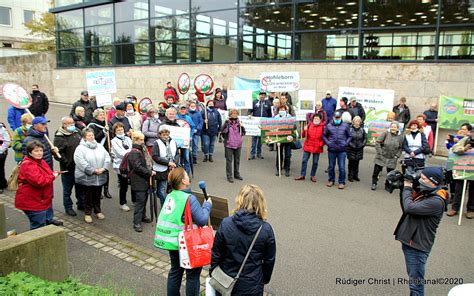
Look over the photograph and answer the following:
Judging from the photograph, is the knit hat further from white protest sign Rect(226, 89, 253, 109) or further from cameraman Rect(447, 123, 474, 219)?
white protest sign Rect(226, 89, 253, 109)

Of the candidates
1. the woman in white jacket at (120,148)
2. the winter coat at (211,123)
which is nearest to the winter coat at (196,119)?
the winter coat at (211,123)

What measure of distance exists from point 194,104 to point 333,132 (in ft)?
13.7

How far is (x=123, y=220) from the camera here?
743 centimetres

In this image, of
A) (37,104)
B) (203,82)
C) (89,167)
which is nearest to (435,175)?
(89,167)

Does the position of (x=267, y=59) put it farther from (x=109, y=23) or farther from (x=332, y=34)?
(x=109, y=23)

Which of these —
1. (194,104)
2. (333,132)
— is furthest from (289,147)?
(194,104)

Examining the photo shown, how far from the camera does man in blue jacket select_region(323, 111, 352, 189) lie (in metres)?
9.58

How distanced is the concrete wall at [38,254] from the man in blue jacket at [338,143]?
6653 millimetres

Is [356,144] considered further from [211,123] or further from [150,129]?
[150,129]

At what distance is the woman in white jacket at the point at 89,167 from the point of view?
6957 millimetres

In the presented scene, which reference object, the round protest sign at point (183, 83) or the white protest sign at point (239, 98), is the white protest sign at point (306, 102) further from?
the round protest sign at point (183, 83)

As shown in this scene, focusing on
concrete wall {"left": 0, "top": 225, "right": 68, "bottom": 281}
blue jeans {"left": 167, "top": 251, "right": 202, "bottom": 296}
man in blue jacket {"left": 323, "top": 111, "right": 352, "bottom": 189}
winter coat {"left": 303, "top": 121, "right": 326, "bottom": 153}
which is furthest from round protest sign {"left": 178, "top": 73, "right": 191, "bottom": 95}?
blue jeans {"left": 167, "top": 251, "right": 202, "bottom": 296}

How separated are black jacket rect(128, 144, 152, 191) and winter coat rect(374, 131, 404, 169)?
5754mm

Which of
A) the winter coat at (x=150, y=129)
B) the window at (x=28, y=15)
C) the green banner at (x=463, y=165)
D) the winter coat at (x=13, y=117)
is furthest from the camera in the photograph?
the window at (x=28, y=15)
